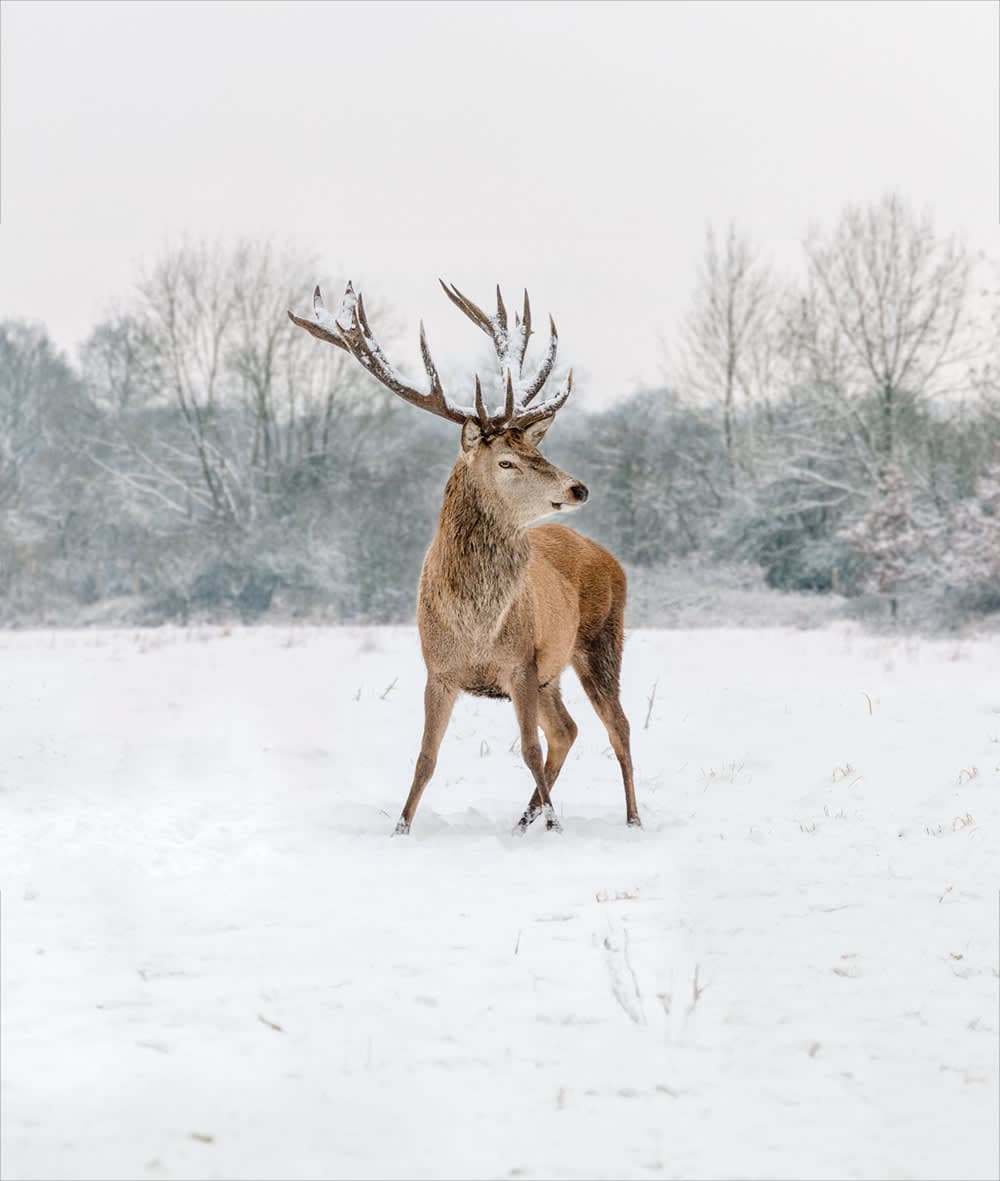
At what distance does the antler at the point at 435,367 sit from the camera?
20.3 feet

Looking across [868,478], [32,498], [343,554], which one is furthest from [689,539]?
[32,498]

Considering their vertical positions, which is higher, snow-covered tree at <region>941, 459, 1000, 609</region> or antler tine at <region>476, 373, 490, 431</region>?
antler tine at <region>476, 373, 490, 431</region>

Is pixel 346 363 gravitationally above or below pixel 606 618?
above

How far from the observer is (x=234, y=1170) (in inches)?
105

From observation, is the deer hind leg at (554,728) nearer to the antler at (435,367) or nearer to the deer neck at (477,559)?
the deer neck at (477,559)

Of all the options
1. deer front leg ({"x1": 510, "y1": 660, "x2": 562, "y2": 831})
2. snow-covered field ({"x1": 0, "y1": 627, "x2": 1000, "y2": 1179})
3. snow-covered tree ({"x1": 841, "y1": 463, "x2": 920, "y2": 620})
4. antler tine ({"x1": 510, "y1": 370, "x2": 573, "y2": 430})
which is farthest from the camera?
snow-covered tree ({"x1": 841, "y1": 463, "x2": 920, "y2": 620})

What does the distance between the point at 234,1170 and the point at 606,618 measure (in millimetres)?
4810

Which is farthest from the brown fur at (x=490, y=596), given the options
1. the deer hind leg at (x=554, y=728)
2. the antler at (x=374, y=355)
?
the deer hind leg at (x=554, y=728)

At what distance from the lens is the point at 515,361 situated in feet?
22.5

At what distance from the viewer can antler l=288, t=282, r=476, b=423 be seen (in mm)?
6371

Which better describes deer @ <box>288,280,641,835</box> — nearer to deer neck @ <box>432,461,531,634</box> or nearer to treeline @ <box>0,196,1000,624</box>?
deer neck @ <box>432,461,531,634</box>

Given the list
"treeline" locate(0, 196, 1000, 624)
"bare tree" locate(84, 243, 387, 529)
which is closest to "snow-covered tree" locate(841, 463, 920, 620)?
"treeline" locate(0, 196, 1000, 624)

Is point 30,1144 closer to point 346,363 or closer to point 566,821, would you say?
point 566,821

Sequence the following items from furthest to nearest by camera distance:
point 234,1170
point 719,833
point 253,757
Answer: point 253,757
point 719,833
point 234,1170
